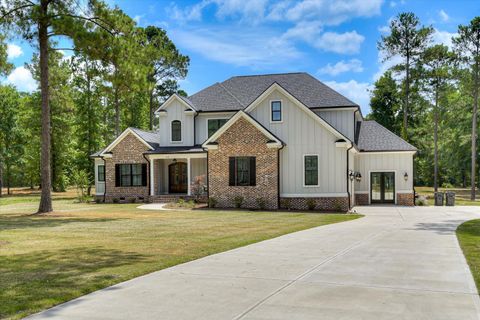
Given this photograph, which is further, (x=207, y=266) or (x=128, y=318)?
(x=207, y=266)

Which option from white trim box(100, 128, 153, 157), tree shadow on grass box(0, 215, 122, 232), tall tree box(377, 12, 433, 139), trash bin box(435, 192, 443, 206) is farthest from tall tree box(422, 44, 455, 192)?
tree shadow on grass box(0, 215, 122, 232)

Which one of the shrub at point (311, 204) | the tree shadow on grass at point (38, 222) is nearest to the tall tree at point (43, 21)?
the tree shadow on grass at point (38, 222)

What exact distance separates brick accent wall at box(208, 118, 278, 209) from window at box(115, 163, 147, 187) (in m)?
6.95

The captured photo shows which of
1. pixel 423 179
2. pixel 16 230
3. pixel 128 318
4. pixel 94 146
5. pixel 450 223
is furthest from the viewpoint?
pixel 423 179

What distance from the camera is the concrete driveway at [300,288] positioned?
5.31 meters

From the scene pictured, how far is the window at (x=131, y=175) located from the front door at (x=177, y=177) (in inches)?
67.4

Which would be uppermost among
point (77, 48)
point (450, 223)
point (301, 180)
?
point (77, 48)

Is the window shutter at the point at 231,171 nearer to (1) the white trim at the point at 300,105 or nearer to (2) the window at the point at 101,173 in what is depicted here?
(1) the white trim at the point at 300,105

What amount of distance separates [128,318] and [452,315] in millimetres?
3703

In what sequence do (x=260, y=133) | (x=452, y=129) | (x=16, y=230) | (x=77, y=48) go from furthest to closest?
1. (x=452, y=129)
2. (x=260, y=133)
3. (x=77, y=48)
4. (x=16, y=230)

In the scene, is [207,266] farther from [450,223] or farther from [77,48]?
[77,48]

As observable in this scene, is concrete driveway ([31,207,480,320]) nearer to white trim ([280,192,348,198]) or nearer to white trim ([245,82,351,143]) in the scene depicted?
white trim ([280,192,348,198])

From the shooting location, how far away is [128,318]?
5.08 meters

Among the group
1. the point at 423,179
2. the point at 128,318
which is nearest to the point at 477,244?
the point at 128,318
